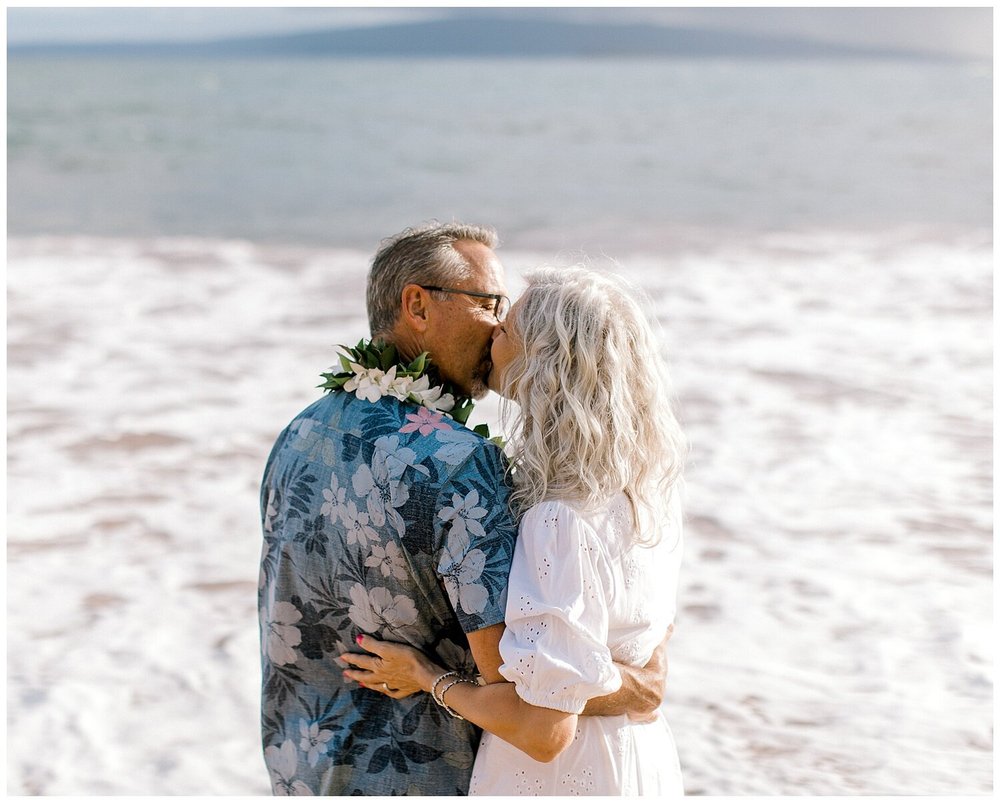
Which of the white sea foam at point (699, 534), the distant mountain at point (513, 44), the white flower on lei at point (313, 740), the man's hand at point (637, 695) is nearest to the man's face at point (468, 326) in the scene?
the man's hand at point (637, 695)

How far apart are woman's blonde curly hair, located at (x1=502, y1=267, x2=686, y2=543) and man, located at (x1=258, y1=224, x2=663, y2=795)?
103mm

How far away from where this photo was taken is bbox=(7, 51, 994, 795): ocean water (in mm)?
4191

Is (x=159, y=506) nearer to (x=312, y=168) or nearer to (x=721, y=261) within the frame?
(x=721, y=261)

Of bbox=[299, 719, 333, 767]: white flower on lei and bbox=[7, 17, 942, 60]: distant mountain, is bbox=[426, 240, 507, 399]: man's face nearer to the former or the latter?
bbox=[299, 719, 333, 767]: white flower on lei

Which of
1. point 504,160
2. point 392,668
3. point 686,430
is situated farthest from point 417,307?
point 504,160

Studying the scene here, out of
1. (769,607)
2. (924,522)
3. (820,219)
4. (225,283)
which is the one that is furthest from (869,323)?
(820,219)

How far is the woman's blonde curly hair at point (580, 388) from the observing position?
2.09 meters

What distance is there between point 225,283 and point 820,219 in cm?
992

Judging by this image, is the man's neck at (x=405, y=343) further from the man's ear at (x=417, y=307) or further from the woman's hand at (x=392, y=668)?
the woman's hand at (x=392, y=668)

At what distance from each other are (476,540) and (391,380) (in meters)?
0.41

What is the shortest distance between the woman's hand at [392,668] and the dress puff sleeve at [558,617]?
285mm

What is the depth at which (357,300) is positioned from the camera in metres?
11.2

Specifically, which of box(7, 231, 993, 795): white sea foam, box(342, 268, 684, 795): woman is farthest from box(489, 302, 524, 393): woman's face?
box(7, 231, 993, 795): white sea foam

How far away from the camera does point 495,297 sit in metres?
2.47
